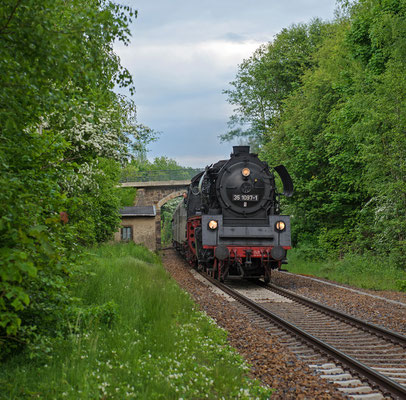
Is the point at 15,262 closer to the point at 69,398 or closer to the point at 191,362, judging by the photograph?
the point at 69,398

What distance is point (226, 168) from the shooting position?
14.2 meters

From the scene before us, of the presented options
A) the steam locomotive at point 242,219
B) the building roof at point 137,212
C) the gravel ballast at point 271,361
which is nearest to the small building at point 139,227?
the building roof at point 137,212

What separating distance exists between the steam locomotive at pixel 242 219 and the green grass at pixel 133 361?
5627 millimetres

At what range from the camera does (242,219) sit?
1409cm

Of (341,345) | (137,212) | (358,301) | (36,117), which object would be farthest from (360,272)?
(137,212)

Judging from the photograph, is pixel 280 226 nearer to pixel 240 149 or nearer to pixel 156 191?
pixel 240 149

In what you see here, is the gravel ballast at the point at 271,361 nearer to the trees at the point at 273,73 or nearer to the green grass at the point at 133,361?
the green grass at the point at 133,361

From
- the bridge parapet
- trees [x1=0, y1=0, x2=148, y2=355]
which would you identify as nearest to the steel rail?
trees [x1=0, y1=0, x2=148, y2=355]

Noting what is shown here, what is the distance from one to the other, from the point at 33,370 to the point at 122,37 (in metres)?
3.73

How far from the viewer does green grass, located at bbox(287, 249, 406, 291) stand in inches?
548

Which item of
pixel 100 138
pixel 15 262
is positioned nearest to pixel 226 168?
pixel 100 138

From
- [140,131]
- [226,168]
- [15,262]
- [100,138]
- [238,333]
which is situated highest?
[140,131]

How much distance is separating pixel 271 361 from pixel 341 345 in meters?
1.54

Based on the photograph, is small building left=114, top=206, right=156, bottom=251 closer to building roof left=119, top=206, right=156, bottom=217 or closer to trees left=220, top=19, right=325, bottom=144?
building roof left=119, top=206, right=156, bottom=217
